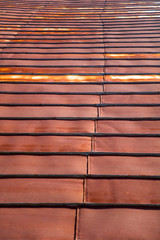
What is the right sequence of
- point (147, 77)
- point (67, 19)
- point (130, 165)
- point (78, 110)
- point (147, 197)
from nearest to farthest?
point (147, 197), point (130, 165), point (78, 110), point (147, 77), point (67, 19)

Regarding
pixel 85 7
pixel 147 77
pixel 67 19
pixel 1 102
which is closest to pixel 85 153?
pixel 1 102

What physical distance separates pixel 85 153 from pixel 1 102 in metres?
1.13

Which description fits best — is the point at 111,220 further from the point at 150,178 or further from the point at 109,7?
the point at 109,7

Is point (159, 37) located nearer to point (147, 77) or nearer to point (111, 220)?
point (147, 77)

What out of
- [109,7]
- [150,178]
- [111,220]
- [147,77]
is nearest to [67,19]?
[109,7]

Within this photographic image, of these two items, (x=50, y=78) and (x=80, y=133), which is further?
(x=50, y=78)

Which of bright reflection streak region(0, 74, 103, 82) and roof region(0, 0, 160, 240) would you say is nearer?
roof region(0, 0, 160, 240)

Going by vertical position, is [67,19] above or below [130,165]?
above

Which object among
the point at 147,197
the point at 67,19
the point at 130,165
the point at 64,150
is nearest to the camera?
the point at 147,197

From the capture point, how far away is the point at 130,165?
5.05 ft

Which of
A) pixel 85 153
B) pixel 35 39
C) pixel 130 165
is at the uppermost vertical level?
pixel 35 39

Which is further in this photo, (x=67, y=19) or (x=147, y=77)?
(x=67, y=19)

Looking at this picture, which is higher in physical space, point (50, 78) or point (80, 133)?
point (50, 78)

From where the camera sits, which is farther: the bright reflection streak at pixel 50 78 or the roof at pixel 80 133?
the bright reflection streak at pixel 50 78
